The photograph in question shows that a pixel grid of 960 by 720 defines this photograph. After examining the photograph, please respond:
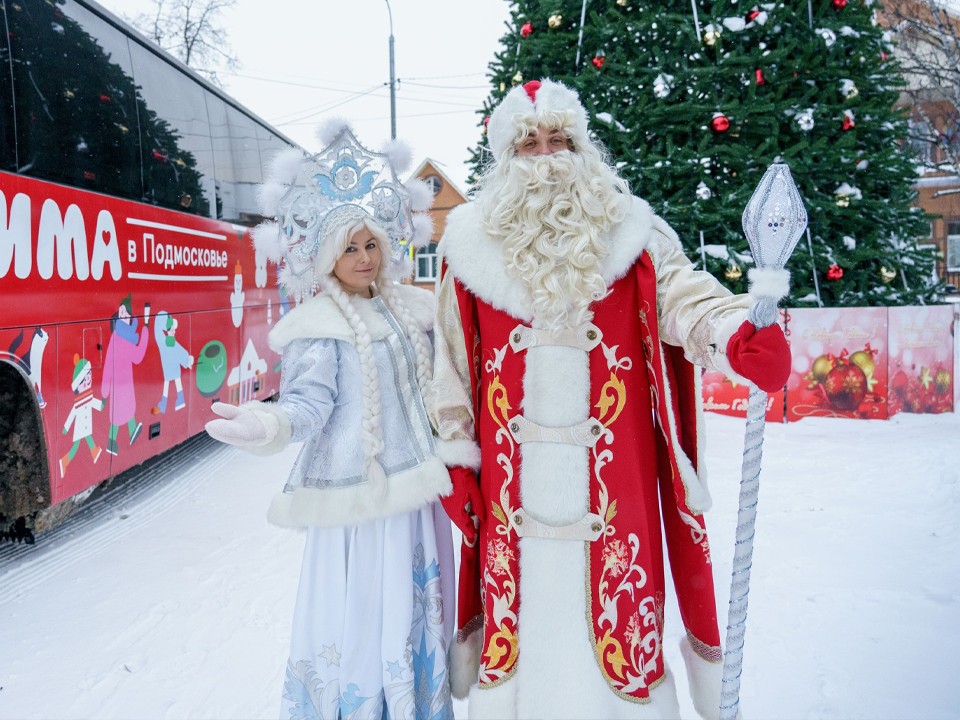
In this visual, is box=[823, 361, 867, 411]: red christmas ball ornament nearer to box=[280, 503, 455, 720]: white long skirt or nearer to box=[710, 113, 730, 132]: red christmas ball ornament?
box=[710, 113, 730, 132]: red christmas ball ornament

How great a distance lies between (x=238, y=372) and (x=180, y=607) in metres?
3.93

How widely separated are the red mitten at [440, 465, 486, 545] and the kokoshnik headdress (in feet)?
2.86

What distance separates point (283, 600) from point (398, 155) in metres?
2.52

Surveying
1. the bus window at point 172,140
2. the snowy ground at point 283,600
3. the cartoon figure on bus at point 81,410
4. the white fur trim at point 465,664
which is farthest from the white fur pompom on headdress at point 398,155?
the bus window at point 172,140

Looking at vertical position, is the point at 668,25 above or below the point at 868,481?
above

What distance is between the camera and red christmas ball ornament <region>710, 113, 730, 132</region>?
258 inches

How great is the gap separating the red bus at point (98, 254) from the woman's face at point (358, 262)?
2.41 metres

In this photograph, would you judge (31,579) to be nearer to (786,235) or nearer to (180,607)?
(180,607)

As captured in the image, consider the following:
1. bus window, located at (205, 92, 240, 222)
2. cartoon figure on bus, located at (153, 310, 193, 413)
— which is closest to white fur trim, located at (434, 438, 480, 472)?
cartoon figure on bus, located at (153, 310, 193, 413)

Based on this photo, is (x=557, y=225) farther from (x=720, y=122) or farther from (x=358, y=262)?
(x=720, y=122)

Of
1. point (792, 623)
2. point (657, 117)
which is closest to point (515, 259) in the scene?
point (792, 623)

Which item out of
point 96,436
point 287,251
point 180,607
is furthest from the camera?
point 96,436

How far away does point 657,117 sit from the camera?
6668 mm

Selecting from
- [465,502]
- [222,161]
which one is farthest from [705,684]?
[222,161]
